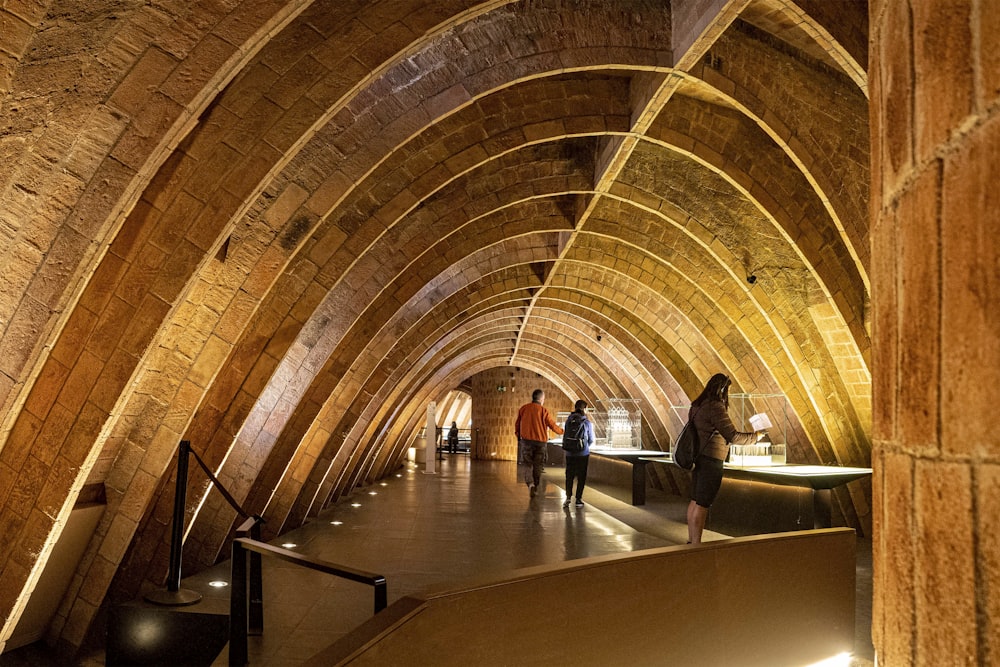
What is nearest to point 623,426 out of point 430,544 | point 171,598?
point 430,544

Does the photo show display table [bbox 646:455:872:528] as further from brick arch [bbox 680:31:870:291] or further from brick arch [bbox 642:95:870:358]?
brick arch [bbox 642:95:870:358]

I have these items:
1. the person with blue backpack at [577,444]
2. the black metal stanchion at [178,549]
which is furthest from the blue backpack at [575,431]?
the black metal stanchion at [178,549]

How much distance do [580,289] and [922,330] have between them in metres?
13.2

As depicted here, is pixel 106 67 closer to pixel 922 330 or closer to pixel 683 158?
pixel 922 330

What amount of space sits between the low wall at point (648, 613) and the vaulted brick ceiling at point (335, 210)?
2.52m

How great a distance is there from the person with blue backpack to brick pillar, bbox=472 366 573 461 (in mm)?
16904

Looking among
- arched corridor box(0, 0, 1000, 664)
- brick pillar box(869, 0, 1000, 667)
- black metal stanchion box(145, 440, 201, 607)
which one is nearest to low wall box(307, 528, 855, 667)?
arched corridor box(0, 0, 1000, 664)

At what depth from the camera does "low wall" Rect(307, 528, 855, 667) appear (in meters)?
2.46

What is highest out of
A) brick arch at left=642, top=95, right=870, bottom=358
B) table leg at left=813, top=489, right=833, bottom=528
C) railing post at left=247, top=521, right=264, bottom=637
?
brick arch at left=642, top=95, right=870, bottom=358

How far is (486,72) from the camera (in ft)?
20.2

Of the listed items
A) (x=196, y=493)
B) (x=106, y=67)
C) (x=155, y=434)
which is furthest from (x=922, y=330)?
(x=196, y=493)

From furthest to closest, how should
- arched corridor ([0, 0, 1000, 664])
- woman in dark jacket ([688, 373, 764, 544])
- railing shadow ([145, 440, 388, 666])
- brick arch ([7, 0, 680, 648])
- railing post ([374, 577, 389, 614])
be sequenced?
woman in dark jacket ([688, 373, 764, 544]) → brick arch ([7, 0, 680, 648]) → railing shadow ([145, 440, 388, 666]) → railing post ([374, 577, 389, 614]) → arched corridor ([0, 0, 1000, 664])

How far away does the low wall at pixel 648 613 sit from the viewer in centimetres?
246

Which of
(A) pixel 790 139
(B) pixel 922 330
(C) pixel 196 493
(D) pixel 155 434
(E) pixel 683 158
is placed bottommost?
(C) pixel 196 493
